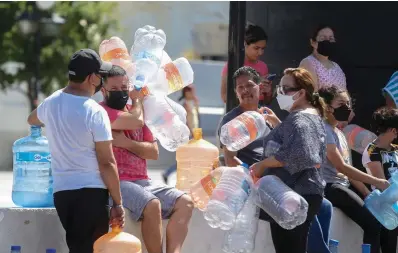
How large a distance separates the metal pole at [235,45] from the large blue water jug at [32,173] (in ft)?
7.54

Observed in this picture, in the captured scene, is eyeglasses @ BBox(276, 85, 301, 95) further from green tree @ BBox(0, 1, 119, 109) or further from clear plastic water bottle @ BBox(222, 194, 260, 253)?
green tree @ BBox(0, 1, 119, 109)

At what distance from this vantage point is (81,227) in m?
6.81

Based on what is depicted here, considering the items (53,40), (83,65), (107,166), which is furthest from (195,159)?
(53,40)

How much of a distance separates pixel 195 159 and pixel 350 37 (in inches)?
156

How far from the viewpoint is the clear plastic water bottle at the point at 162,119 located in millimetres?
7836

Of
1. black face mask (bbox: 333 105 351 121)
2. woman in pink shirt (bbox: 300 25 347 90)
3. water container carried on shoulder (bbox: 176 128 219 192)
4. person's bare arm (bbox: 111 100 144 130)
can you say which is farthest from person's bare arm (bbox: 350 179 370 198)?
person's bare arm (bbox: 111 100 144 130)

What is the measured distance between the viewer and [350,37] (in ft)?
39.3

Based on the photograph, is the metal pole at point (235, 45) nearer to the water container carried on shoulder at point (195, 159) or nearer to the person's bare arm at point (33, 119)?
the water container carried on shoulder at point (195, 159)

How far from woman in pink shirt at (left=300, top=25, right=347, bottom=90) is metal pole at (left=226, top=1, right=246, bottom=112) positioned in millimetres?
739

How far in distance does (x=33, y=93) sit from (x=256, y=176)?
2193cm

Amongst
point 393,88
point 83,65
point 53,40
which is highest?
point 83,65

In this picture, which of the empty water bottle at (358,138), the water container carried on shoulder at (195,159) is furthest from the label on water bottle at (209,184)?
the empty water bottle at (358,138)

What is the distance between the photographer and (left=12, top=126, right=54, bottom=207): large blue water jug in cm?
790

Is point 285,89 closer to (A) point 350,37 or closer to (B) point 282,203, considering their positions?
(B) point 282,203
